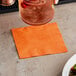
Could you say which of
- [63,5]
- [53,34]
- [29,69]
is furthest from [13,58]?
[63,5]

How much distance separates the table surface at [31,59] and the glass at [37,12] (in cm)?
9

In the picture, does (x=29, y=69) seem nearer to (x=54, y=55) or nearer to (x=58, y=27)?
(x=54, y=55)

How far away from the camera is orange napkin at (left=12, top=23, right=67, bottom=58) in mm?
848

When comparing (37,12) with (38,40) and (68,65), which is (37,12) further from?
(68,65)

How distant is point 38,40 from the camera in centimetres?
88

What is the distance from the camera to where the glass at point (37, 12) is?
32.6 inches

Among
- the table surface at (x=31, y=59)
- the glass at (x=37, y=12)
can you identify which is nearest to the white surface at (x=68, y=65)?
the table surface at (x=31, y=59)

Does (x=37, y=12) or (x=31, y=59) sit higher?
(x=37, y=12)

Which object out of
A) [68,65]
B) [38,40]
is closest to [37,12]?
[38,40]

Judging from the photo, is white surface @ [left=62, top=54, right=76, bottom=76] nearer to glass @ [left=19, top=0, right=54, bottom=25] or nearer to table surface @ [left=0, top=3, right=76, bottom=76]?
table surface @ [left=0, top=3, right=76, bottom=76]

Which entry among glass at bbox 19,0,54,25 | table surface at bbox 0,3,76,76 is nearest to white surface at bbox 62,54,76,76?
table surface at bbox 0,3,76,76

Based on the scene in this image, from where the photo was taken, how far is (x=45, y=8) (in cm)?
87

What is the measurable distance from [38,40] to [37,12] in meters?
0.10

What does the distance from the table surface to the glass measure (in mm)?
90
